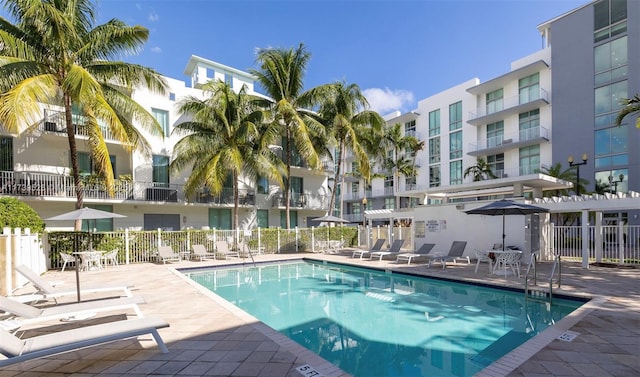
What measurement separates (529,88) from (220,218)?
1044 inches

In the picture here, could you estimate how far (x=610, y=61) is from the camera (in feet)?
76.6

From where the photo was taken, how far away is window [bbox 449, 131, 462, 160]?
31.9m

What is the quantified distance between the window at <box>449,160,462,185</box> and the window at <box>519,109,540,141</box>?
6044mm

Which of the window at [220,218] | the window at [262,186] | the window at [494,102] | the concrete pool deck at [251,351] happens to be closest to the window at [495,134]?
the window at [494,102]

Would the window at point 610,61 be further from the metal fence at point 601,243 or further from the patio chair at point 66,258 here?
the patio chair at point 66,258

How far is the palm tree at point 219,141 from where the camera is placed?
17.1 m

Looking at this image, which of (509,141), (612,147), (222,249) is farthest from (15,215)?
(612,147)

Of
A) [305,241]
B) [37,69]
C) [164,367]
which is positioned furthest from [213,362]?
[305,241]

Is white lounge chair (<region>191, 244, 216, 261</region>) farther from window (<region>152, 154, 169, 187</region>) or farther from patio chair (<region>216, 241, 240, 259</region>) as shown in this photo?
window (<region>152, 154, 169, 187</region>)

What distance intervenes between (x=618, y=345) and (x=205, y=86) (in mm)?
18988

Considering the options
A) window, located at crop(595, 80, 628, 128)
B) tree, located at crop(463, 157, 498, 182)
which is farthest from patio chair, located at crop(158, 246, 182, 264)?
window, located at crop(595, 80, 628, 128)

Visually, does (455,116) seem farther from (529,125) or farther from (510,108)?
(529,125)

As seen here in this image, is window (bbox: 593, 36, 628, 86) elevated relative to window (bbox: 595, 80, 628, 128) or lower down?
elevated

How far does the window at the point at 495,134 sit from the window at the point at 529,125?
5.30 feet
